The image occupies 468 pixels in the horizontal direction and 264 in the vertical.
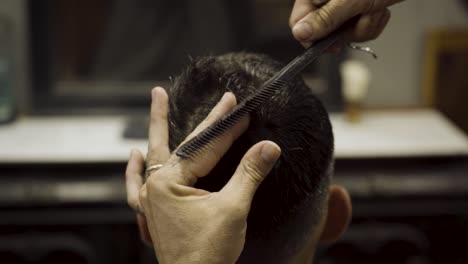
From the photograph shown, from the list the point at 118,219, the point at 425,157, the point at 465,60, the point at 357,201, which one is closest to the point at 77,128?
the point at 118,219

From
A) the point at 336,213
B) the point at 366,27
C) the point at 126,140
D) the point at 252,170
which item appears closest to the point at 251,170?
the point at 252,170

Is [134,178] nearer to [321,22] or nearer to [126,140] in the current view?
[321,22]

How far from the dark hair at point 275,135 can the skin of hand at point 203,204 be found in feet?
0.54

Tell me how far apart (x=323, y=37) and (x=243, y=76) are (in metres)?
0.15

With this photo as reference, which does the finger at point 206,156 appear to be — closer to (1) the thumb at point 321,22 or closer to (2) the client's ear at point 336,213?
(1) the thumb at point 321,22

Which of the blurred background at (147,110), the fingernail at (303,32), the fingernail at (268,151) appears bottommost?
the blurred background at (147,110)

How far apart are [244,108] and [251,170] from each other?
0.10 metres

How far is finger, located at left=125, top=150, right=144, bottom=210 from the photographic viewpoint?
1131mm

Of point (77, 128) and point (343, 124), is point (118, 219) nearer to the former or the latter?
point (77, 128)

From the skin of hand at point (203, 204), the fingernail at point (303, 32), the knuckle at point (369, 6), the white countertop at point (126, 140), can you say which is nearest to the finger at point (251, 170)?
the skin of hand at point (203, 204)

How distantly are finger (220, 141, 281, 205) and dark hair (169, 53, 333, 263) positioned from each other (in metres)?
0.18

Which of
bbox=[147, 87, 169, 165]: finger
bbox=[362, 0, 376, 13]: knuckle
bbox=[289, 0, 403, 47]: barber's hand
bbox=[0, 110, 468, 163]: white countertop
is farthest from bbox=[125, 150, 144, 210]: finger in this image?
bbox=[0, 110, 468, 163]: white countertop

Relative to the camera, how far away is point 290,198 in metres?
1.07

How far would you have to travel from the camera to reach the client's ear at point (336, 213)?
130 cm
